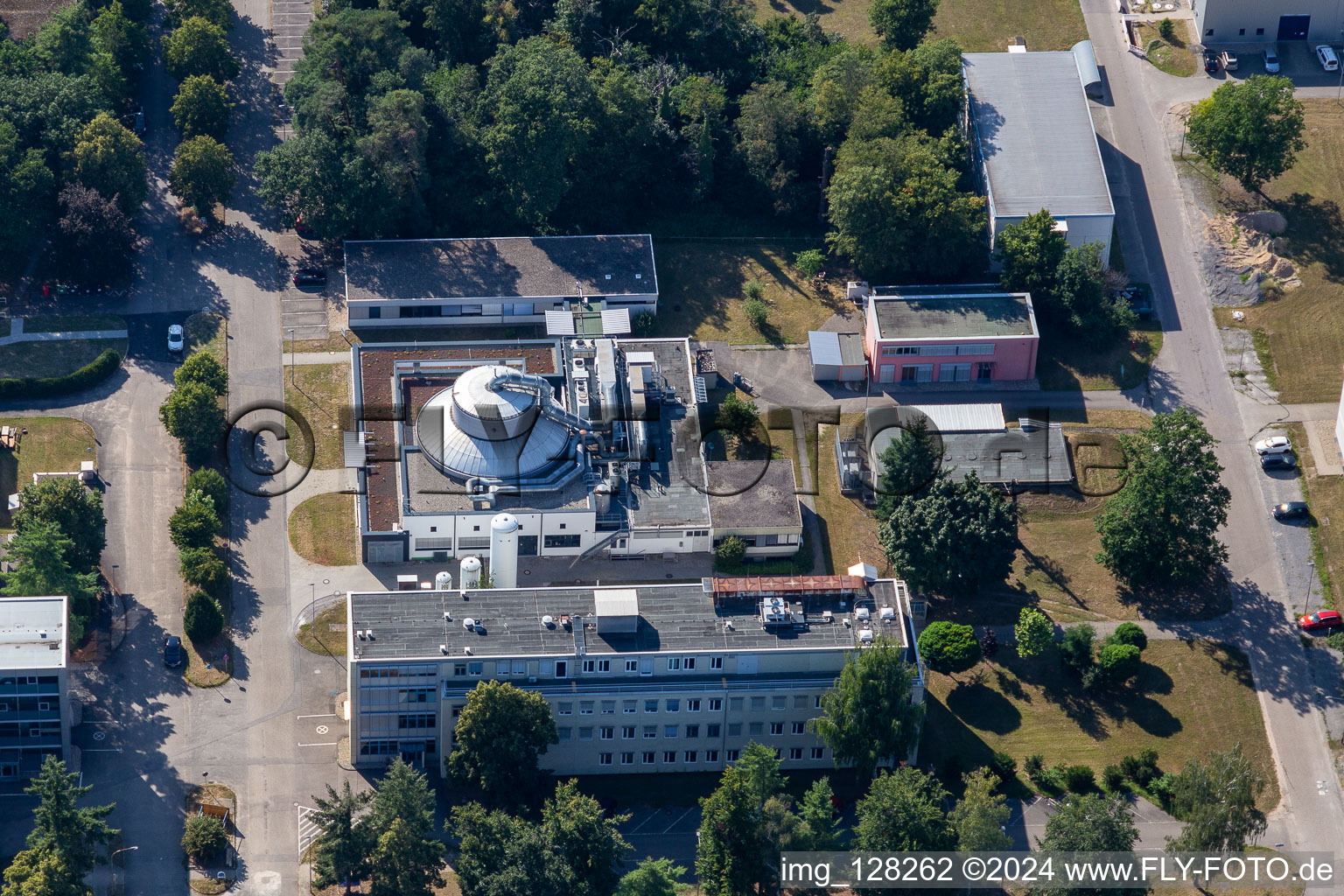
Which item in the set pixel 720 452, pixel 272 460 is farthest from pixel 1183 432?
pixel 272 460

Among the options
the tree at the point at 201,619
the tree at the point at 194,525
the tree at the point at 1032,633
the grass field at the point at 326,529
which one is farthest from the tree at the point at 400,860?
the tree at the point at 1032,633

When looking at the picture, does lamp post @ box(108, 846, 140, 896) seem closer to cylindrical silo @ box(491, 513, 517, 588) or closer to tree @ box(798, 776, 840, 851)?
cylindrical silo @ box(491, 513, 517, 588)

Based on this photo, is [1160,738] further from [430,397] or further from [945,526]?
[430,397]

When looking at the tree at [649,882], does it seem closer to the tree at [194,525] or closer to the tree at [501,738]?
the tree at [501,738]

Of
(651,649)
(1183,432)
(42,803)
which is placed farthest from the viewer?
(1183,432)

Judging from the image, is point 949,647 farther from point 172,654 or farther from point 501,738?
point 172,654
